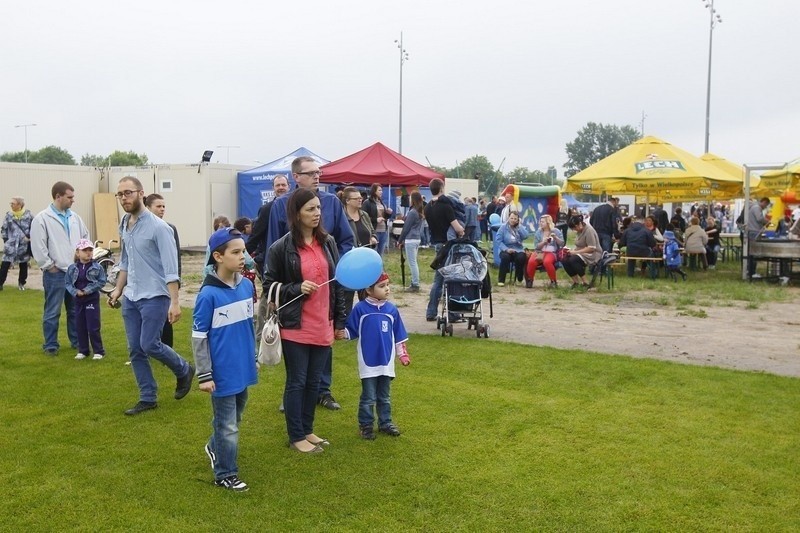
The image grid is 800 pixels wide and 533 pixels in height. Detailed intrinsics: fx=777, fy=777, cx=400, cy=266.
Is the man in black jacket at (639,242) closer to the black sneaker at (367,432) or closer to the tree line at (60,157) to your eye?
the black sneaker at (367,432)

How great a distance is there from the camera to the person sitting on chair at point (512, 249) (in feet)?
51.3

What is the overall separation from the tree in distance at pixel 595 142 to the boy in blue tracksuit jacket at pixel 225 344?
11744 centimetres

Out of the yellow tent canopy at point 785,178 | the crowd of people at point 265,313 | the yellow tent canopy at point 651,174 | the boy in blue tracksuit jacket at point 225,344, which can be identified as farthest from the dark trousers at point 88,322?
the yellow tent canopy at point 785,178

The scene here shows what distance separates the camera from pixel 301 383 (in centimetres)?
525

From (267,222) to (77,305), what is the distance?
119 inches

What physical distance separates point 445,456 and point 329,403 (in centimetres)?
153

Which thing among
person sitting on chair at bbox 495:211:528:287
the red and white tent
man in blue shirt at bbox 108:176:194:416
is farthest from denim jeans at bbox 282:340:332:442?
the red and white tent

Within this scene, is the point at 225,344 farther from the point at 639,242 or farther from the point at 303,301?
the point at 639,242

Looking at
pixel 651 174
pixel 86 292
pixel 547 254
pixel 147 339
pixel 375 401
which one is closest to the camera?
pixel 375 401

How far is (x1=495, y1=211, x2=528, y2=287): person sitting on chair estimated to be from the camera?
15.6 metres

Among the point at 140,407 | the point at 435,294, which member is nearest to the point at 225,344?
the point at 140,407

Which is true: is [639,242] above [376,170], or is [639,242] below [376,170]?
below

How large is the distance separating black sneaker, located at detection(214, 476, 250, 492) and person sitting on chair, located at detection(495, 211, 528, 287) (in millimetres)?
11343

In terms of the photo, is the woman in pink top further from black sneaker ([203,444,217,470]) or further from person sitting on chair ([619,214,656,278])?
person sitting on chair ([619,214,656,278])
